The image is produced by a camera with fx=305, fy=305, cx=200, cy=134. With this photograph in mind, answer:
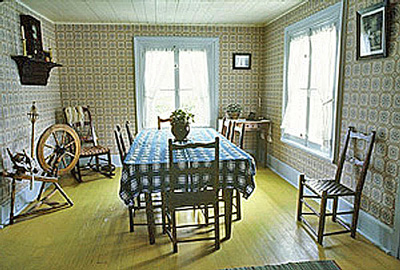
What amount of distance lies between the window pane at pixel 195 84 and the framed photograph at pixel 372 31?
3.10 meters

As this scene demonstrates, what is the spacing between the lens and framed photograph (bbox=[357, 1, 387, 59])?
2.68m

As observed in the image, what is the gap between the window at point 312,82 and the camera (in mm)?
3533

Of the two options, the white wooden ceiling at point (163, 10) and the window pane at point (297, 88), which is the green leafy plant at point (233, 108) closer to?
the window pane at point (297, 88)

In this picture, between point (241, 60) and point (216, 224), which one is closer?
point (216, 224)

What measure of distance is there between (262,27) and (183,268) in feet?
15.2

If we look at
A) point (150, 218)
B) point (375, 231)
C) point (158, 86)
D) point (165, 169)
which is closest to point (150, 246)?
point (150, 218)

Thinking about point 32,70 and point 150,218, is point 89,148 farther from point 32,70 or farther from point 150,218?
point 150,218

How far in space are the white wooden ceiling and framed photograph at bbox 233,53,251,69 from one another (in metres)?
0.59

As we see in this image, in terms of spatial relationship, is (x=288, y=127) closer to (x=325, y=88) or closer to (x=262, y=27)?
(x=325, y=88)

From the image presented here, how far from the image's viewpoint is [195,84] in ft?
18.8

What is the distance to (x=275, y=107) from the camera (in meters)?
5.23

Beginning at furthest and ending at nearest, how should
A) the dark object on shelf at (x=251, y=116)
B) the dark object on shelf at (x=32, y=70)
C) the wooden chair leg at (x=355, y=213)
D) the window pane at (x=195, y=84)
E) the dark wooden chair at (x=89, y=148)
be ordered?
the window pane at (x=195, y=84) < the dark object on shelf at (x=251, y=116) < the dark wooden chair at (x=89, y=148) < the dark object on shelf at (x=32, y=70) < the wooden chair leg at (x=355, y=213)

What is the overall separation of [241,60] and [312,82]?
6.48ft

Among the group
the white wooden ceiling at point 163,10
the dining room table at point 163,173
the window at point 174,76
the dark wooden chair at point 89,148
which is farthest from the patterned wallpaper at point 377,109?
the dark wooden chair at point 89,148
